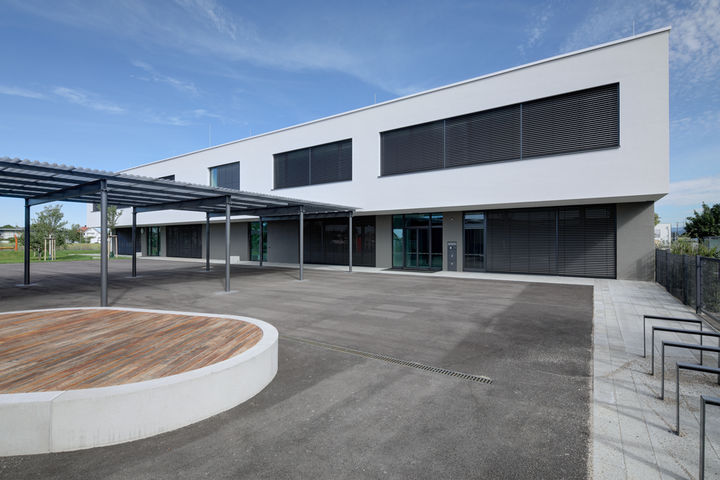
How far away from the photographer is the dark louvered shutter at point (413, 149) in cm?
1742

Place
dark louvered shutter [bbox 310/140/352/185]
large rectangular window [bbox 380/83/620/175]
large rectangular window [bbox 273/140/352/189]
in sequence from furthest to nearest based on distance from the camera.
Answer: large rectangular window [bbox 273/140/352/189] → dark louvered shutter [bbox 310/140/352/185] → large rectangular window [bbox 380/83/620/175]

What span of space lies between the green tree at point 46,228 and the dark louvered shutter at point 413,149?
3074 cm

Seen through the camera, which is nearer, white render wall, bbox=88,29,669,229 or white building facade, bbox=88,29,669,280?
white render wall, bbox=88,29,669,229

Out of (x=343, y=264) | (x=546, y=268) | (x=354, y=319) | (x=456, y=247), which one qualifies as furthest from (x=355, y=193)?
(x=354, y=319)

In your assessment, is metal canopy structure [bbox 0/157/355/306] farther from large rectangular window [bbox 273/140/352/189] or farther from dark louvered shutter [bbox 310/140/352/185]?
large rectangular window [bbox 273/140/352/189]

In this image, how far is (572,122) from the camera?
1399 cm

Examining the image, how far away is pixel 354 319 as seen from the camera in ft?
25.5

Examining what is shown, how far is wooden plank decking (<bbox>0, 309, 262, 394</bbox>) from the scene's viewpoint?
3.48 metres

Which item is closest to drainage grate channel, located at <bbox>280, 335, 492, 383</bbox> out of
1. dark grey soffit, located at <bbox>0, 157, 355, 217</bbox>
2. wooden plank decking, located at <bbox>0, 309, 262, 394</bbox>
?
wooden plank decking, located at <bbox>0, 309, 262, 394</bbox>

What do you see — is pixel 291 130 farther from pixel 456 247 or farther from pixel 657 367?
pixel 657 367

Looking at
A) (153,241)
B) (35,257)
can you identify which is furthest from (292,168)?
(35,257)

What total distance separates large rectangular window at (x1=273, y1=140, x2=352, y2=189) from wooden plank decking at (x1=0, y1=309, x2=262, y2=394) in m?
15.8

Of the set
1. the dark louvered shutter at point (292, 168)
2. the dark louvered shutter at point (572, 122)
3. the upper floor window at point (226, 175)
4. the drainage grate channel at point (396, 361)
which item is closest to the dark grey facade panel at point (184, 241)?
the upper floor window at point (226, 175)

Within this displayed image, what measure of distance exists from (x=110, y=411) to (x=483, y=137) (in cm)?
1647
